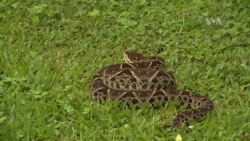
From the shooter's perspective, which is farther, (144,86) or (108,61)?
(108,61)

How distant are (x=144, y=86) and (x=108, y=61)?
1081mm

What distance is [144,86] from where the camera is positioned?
681 cm

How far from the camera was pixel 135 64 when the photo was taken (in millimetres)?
7164

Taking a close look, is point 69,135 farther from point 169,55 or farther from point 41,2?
point 41,2

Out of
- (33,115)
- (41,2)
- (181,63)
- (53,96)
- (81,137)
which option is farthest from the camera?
(41,2)

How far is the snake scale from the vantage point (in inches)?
250

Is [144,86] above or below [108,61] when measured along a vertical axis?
below

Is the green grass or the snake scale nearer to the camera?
the green grass

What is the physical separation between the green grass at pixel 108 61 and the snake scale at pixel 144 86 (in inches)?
4.8

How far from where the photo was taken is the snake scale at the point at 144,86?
634cm

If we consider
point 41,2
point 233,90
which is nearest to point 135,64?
point 233,90

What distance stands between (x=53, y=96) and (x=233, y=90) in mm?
2193

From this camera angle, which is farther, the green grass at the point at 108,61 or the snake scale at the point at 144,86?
the snake scale at the point at 144,86

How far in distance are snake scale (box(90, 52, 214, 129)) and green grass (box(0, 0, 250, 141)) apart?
12 cm
